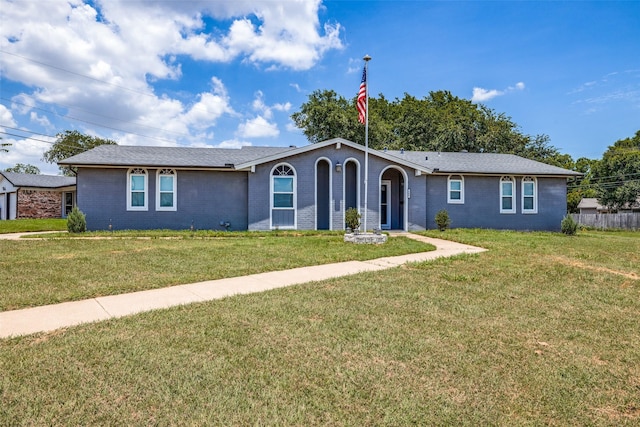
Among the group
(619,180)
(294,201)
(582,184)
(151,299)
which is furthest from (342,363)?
(582,184)

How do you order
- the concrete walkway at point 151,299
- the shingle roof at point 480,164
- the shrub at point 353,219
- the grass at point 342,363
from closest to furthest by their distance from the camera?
the grass at point 342,363 → the concrete walkway at point 151,299 → the shrub at point 353,219 → the shingle roof at point 480,164

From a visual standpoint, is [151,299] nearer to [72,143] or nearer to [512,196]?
[512,196]

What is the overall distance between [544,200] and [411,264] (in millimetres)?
13426

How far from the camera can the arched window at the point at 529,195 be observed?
1742cm

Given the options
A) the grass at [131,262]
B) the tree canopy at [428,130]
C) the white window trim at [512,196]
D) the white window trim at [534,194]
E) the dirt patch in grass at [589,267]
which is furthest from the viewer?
the tree canopy at [428,130]

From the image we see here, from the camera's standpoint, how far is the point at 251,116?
3175cm

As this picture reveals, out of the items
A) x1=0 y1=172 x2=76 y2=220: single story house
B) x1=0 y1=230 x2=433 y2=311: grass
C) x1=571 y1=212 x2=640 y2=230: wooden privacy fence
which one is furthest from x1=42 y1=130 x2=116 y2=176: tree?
x1=571 y1=212 x2=640 y2=230: wooden privacy fence

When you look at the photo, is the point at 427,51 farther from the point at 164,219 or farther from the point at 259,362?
the point at 259,362

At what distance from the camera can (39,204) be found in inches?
1035

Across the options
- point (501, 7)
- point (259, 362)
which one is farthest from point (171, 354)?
point (501, 7)

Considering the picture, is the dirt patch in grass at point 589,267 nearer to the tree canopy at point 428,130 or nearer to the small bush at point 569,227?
the small bush at point 569,227

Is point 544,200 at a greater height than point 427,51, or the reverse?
point 427,51

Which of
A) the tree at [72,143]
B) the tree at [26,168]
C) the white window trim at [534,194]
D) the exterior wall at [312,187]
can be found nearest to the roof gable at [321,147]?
the exterior wall at [312,187]

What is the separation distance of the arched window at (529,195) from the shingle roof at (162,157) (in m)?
11.3
